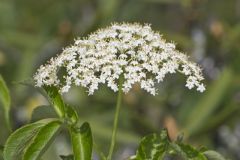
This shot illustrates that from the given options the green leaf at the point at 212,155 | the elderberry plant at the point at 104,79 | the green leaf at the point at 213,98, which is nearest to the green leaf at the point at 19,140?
the elderberry plant at the point at 104,79

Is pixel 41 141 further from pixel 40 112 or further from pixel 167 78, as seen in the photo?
pixel 167 78

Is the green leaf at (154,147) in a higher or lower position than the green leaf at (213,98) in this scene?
lower

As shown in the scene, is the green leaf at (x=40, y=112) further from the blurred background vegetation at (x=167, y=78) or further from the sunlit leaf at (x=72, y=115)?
the blurred background vegetation at (x=167, y=78)

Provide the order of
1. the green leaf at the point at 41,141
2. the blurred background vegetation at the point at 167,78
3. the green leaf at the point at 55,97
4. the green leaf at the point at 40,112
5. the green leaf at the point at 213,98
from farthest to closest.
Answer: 1. the green leaf at the point at 213,98
2. the blurred background vegetation at the point at 167,78
3. the green leaf at the point at 40,112
4. the green leaf at the point at 55,97
5. the green leaf at the point at 41,141

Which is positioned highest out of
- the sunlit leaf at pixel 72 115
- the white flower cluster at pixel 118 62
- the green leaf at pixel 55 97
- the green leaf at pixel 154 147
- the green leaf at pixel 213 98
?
the green leaf at pixel 213 98

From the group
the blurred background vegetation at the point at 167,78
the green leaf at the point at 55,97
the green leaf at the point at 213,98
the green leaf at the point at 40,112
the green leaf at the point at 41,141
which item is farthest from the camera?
the green leaf at the point at 213,98

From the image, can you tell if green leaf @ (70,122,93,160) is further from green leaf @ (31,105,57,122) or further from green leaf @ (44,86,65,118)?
green leaf @ (31,105,57,122)

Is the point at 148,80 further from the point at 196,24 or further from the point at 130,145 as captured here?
the point at 196,24

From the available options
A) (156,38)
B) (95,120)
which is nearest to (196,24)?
(95,120)
